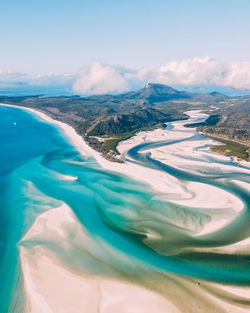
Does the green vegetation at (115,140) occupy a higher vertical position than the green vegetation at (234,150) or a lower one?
higher

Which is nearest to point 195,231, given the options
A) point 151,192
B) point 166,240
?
point 166,240

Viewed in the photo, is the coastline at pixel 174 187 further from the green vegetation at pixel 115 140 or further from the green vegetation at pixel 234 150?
the green vegetation at pixel 234 150

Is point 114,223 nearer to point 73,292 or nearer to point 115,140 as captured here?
point 73,292

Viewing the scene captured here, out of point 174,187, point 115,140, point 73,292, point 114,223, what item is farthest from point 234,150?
point 73,292

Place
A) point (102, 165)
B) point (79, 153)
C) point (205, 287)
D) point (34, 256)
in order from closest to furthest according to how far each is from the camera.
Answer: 1. point (205, 287)
2. point (34, 256)
3. point (102, 165)
4. point (79, 153)

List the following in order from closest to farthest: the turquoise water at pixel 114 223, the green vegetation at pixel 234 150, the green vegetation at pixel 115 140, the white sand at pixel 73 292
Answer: the white sand at pixel 73 292, the turquoise water at pixel 114 223, the green vegetation at pixel 234 150, the green vegetation at pixel 115 140

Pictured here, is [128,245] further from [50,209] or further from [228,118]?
[228,118]

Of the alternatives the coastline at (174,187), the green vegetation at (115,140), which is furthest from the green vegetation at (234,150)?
the green vegetation at (115,140)

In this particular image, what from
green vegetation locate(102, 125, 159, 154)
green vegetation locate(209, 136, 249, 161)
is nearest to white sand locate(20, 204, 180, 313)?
green vegetation locate(102, 125, 159, 154)
